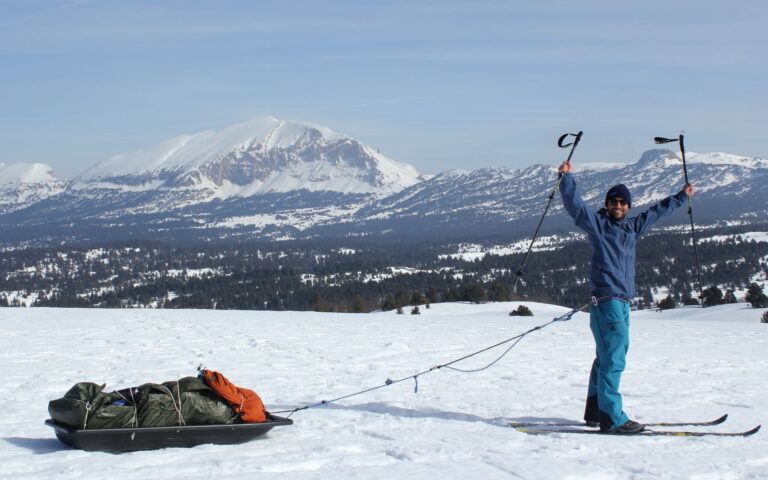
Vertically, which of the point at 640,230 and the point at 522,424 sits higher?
the point at 640,230

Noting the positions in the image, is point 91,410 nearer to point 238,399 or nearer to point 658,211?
point 238,399

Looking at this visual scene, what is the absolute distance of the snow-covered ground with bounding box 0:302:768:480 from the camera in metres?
6.04

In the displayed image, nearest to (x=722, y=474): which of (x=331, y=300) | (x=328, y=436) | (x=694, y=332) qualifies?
(x=328, y=436)

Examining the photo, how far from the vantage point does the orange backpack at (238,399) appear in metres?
6.97

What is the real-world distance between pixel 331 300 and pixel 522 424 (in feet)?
427

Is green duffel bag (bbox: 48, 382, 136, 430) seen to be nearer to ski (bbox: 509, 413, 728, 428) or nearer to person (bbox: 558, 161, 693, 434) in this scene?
ski (bbox: 509, 413, 728, 428)

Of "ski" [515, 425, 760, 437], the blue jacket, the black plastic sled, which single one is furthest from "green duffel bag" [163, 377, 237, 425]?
the blue jacket

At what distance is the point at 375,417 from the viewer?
8.12m

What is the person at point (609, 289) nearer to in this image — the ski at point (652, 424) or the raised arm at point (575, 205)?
the raised arm at point (575, 205)

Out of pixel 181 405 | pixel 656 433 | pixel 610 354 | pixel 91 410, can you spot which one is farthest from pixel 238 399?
pixel 656 433

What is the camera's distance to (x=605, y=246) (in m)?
7.55

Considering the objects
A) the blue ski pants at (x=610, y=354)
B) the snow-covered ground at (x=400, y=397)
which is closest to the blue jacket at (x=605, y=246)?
the blue ski pants at (x=610, y=354)

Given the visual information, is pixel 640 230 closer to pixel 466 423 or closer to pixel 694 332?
pixel 466 423

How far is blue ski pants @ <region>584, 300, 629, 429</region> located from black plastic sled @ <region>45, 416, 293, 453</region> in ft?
11.5
